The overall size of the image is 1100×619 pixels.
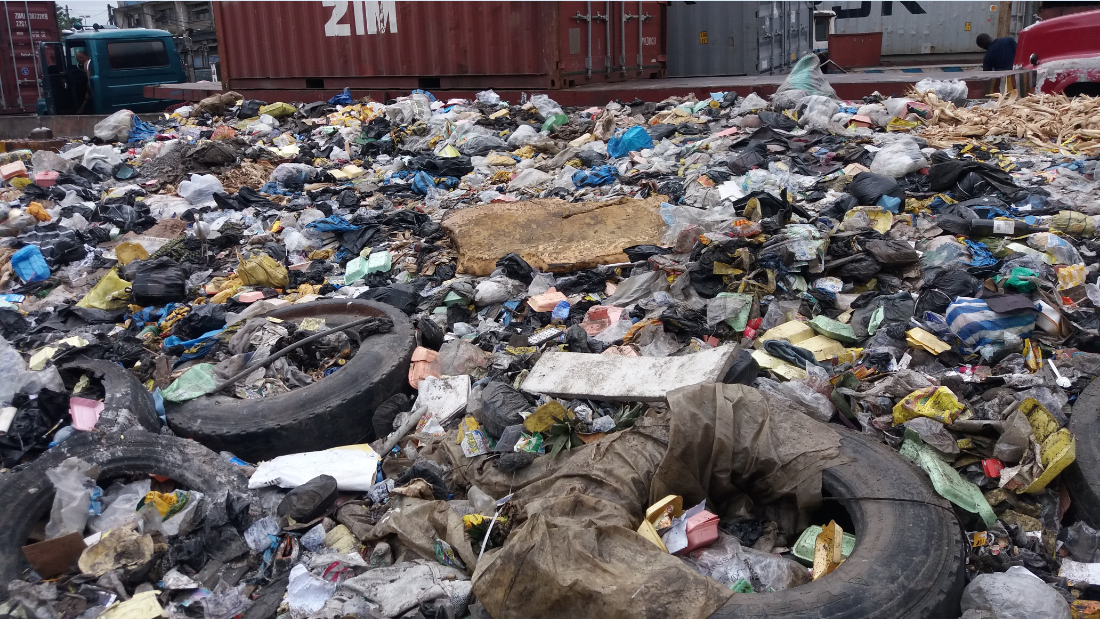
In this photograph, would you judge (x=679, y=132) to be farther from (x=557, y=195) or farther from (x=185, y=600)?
(x=185, y=600)

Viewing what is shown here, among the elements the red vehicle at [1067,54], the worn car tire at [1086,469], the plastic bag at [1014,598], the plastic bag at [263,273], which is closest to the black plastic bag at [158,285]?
the plastic bag at [263,273]

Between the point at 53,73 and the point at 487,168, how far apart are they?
9.27 meters

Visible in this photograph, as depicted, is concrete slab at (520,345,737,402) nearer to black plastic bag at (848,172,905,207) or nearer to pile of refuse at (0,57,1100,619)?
pile of refuse at (0,57,1100,619)

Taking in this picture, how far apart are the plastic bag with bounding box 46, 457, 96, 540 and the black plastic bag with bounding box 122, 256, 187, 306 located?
7.49 feet

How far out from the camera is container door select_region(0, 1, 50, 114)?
14.9 metres

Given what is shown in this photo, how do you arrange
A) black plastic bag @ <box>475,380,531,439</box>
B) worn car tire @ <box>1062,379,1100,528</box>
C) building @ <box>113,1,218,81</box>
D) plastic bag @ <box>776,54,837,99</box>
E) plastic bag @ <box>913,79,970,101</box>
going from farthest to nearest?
building @ <box>113,1,218,81</box>, plastic bag @ <box>776,54,837,99</box>, plastic bag @ <box>913,79,970,101</box>, black plastic bag @ <box>475,380,531,439</box>, worn car tire @ <box>1062,379,1100,528</box>

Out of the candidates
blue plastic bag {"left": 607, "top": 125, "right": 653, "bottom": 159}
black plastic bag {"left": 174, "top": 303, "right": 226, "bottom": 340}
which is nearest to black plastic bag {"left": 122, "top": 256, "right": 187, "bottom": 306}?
black plastic bag {"left": 174, "top": 303, "right": 226, "bottom": 340}

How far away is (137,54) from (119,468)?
1146 centimetres

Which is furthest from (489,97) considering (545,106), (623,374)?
(623,374)

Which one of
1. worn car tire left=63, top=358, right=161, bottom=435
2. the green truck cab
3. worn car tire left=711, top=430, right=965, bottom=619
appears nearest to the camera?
worn car tire left=711, top=430, right=965, bottom=619

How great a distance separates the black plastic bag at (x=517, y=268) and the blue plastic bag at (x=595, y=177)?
76.1 inches

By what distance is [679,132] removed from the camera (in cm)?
731

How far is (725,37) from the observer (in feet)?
38.4

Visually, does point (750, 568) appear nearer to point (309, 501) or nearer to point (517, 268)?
point (309, 501)
